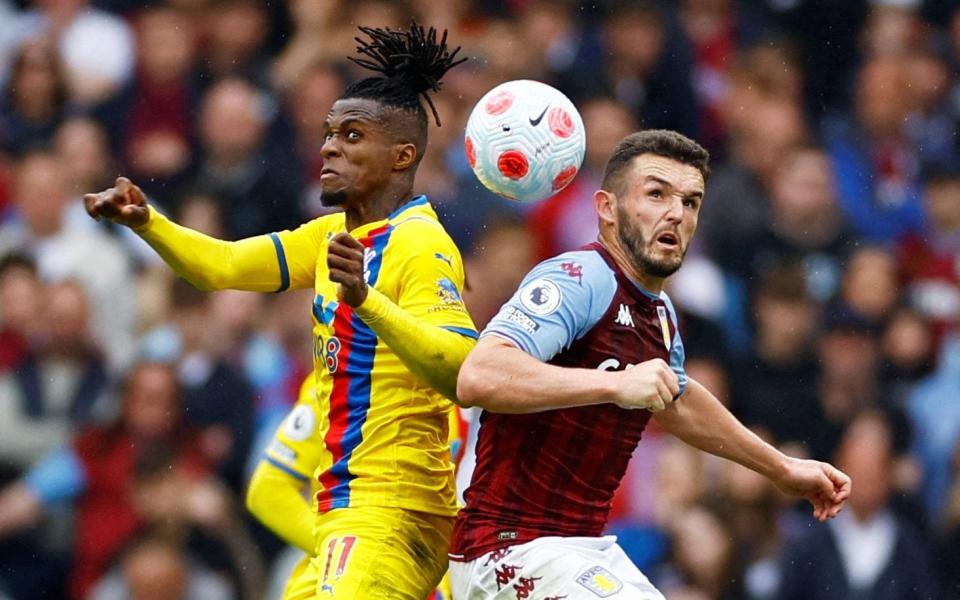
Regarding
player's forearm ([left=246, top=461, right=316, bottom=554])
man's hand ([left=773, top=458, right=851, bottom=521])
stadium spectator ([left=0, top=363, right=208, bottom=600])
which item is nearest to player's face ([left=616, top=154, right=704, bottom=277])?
man's hand ([left=773, top=458, right=851, bottom=521])

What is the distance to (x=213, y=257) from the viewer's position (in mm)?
5812

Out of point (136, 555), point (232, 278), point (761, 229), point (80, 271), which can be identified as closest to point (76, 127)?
point (80, 271)

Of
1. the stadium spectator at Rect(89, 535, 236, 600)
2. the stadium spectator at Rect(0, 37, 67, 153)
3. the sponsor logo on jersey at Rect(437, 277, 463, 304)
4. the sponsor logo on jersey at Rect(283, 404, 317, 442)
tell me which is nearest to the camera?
the sponsor logo on jersey at Rect(437, 277, 463, 304)

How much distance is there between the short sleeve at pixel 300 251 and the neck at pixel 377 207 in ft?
0.70

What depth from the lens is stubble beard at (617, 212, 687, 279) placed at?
525 centimetres

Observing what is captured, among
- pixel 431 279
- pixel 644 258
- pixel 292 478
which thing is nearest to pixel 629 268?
pixel 644 258

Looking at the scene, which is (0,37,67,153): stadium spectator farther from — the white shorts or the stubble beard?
the white shorts

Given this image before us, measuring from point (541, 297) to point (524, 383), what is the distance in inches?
12.6

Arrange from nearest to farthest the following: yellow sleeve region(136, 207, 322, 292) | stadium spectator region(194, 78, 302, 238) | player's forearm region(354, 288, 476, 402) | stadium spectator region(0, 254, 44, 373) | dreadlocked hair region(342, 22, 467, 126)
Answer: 1. player's forearm region(354, 288, 476, 402)
2. yellow sleeve region(136, 207, 322, 292)
3. dreadlocked hair region(342, 22, 467, 126)
4. stadium spectator region(0, 254, 44, 373)
5. stadium spectator region(194, 78, 302, 238)

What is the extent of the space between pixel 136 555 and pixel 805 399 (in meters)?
4.01

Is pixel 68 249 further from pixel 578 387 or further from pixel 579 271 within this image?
pixel 578 387

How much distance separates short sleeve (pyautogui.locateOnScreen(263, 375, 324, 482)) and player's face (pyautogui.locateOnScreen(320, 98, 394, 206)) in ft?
5.15

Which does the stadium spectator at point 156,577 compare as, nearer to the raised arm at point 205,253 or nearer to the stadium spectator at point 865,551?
the stadium spectator at point 865,551

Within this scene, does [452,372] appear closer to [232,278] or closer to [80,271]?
[232,278]
